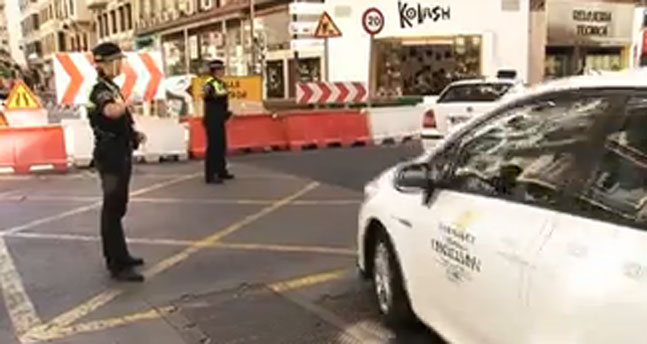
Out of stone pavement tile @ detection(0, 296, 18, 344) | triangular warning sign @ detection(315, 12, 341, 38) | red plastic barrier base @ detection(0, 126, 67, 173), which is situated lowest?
stone pavement tile @ detection(0, 296, 18, 344)

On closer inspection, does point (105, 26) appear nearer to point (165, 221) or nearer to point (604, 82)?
point (165, 221)

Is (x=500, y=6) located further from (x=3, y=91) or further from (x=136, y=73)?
(x=3, y=91)

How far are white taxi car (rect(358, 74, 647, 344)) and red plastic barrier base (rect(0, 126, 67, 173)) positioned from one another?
9.41m

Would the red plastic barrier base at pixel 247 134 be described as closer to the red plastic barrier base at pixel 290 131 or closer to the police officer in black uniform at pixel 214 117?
the red plastic barrier base at pixel 290 131

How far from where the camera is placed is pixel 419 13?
2231cm

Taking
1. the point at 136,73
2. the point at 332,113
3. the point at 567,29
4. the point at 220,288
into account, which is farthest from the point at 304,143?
the point at 567,29

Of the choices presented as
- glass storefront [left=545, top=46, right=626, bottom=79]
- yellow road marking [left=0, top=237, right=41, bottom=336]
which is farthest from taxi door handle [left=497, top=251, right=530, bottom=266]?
A: glass storefront [left=545, top=46, right=626, bottom=79]

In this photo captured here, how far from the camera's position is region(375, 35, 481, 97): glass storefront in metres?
22.6

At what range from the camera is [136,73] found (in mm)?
13750

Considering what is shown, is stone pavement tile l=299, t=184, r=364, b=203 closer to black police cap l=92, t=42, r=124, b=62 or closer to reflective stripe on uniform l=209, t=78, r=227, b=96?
reflective stripe on uniform l=209, t=78, r=227, b=96

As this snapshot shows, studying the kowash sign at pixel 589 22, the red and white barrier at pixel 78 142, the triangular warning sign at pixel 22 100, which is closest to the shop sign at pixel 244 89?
the triangular warning sign at pixel 22 100

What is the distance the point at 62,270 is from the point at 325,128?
9.25 m

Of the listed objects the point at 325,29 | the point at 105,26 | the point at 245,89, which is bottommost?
the point at 245,89

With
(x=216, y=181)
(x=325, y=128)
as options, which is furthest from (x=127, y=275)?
(x=325, y=128)
